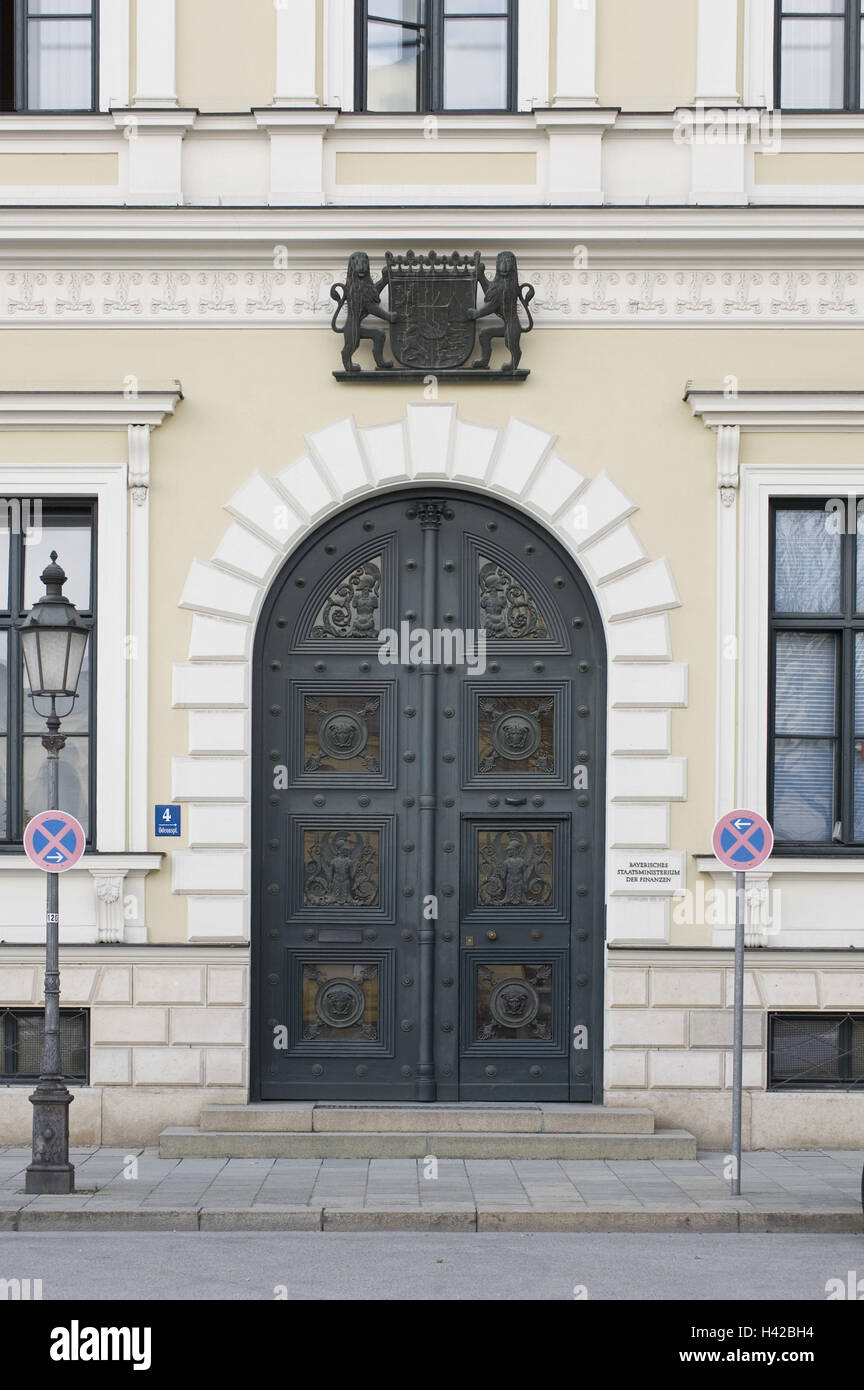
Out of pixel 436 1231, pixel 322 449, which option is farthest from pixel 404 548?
pixel 436 1231

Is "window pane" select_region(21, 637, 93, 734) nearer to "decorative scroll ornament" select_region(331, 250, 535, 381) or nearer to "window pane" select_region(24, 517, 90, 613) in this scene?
"window pane" select_region(24, 517, 90, 613)

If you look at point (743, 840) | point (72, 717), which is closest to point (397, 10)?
point (72, 717)

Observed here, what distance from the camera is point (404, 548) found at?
1292 cm

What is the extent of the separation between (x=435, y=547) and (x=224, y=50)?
4.16 metres

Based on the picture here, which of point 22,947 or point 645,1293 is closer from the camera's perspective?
point 645,1293

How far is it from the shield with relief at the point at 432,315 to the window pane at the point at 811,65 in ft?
9.80

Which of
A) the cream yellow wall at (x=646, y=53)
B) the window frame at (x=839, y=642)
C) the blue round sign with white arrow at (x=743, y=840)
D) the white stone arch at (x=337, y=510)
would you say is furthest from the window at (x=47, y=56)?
the blue round sign with white arrow at (x=743, y=840)

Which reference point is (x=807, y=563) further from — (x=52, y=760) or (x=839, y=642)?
(x=52, y=760)

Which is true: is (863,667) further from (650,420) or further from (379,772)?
(379,772)

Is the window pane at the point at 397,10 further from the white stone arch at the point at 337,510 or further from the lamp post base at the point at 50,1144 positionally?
the lamp post base at the point at 50,1144

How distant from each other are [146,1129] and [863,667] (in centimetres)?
653

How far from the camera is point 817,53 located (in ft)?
42.9

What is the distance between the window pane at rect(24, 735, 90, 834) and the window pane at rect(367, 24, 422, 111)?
18.3 ft

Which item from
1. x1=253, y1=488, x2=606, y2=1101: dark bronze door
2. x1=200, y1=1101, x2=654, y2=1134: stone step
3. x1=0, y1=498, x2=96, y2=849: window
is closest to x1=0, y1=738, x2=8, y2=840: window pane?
x1=0, y1=498, x2=96, y2=849: window
